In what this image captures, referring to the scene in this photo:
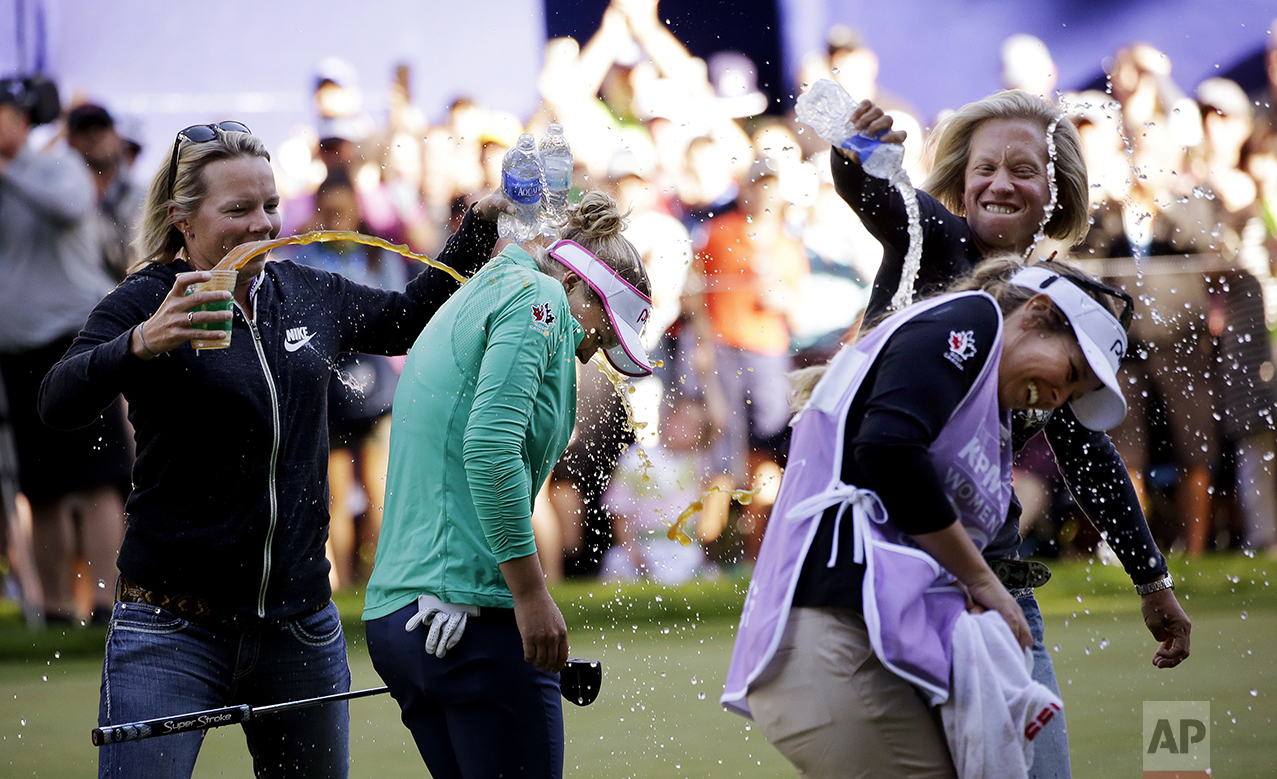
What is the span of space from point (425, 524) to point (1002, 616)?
0.92 meters

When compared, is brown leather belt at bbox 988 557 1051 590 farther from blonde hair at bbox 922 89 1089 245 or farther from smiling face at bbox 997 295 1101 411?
blonde hair at bbox 922 89 1089 245

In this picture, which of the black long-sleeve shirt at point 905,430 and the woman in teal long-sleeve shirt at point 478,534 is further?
the woman in teal long-sleeve shirt at point 478,534

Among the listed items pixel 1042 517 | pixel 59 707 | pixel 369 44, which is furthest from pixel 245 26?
pixel 1042 517

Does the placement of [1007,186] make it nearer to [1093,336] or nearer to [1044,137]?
[1044,137]

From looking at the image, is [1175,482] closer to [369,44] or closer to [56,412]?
[369,44]

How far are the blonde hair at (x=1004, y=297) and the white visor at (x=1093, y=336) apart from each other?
0.05 feet

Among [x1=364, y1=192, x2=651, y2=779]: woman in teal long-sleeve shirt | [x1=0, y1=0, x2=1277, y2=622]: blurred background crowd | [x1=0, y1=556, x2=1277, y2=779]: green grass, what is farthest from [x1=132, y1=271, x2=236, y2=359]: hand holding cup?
[x1=0, y1=0, x2=1277, y2=622]: blurred background crowd

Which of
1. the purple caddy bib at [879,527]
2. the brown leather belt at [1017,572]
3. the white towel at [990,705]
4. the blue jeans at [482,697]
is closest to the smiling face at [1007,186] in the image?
the brown leather belt at [1017,572]

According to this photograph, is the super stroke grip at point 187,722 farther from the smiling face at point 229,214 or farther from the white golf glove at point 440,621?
the smiling face at point 229,214

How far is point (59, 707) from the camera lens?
16.5ft

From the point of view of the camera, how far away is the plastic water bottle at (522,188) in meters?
2.62

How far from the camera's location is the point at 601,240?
7.60 ft

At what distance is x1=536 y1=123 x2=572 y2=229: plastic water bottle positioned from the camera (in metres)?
2.68

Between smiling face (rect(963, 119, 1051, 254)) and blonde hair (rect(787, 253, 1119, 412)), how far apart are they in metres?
0.45
